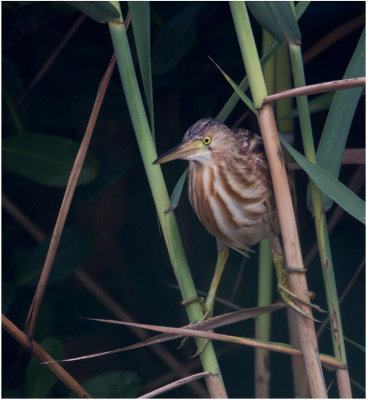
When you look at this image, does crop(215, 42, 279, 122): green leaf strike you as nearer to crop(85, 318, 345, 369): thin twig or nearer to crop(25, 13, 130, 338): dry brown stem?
crop(25, 13, 130, 338): dry brown stem

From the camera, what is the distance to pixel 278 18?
2.30ft

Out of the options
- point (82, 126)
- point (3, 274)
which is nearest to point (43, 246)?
point (3, 274)

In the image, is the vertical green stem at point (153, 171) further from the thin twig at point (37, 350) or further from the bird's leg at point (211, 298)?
the thin twig at point (37, 350)

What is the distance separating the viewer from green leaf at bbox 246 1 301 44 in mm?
687

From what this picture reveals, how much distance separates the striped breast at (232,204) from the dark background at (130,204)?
0.37 meters

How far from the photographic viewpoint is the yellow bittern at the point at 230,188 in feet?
2.87

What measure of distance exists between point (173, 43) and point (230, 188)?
1.21 feet

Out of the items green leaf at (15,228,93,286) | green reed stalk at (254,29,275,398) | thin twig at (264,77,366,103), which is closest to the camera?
thin twig at (264,77,366,103)

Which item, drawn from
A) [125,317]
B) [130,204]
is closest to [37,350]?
[125,317]

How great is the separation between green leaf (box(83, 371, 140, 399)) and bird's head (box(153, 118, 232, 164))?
0.46 m

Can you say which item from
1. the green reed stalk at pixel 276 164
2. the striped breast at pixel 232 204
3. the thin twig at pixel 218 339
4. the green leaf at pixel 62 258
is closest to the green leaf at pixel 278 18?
the green reed stalk at pixel 276 164

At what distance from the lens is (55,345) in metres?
1.10

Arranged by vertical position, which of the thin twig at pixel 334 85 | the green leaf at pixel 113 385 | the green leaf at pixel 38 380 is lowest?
the green leaf at pixel 113 385

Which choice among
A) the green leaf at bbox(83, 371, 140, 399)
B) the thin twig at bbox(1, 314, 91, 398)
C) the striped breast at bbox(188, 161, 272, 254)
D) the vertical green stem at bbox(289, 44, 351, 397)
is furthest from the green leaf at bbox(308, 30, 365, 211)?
the green leaf at bbox(83, 371, 140, 399)
